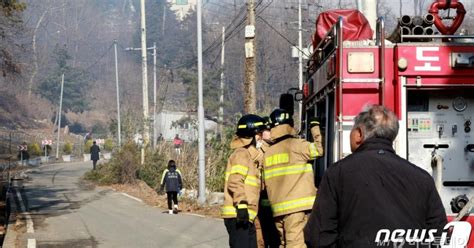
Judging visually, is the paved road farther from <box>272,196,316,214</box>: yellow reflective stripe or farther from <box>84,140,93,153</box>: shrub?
<box>84,140,93,153</box>: shrub

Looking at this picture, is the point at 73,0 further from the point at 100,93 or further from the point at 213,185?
the point at 213,185

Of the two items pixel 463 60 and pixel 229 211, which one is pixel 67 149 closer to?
pixel 229 211

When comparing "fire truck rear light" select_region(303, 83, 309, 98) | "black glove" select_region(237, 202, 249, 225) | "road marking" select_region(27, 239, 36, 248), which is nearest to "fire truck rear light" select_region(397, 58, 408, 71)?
"black glove" select_region(237, 202, 249, 225)

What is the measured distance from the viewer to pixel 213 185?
24.0 m

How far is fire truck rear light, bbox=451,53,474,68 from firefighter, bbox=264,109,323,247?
1.47 metres

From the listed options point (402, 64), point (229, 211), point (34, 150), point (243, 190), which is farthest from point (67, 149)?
point (402, 64)

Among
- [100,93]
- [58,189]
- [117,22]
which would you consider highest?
[117,22]

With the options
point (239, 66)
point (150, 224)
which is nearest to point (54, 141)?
point (239, 66)

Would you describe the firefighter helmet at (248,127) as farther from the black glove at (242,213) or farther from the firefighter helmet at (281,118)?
the black glove at (242,213)

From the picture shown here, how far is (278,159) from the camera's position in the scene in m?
7.79

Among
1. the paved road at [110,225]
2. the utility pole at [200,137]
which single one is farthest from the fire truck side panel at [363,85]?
the utility pole at [200,137]

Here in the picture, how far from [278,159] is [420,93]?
4.55 feet

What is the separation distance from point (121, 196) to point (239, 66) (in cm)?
5882

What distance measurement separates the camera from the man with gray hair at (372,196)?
428 centimetres
